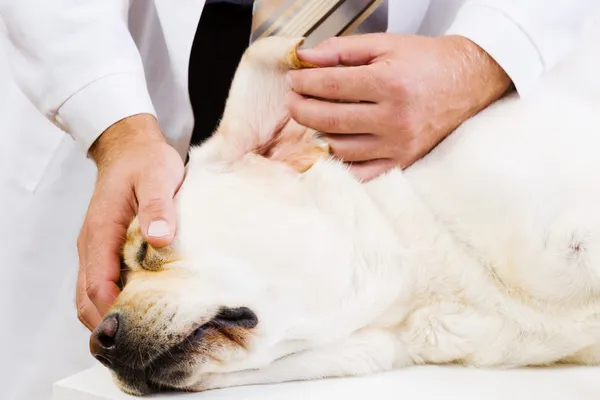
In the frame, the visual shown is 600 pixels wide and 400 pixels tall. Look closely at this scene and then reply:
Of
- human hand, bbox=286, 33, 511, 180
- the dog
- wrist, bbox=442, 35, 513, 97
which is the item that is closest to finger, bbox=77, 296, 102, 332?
the dog

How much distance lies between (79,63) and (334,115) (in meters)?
0.52

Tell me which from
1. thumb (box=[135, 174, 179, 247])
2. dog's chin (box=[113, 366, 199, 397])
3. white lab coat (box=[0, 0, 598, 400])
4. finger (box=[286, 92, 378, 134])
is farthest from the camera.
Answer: white lab coat (box=[0, 0, 598, 400])

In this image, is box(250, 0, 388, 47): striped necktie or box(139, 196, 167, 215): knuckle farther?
box(250, 0, 388, 47): striped necktie

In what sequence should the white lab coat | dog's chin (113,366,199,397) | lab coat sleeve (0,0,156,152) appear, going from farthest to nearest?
lab coat sleeve (0,0,156,152) → the white lab coat → dog's chin (113,366,199,397)

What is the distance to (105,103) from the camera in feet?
4.15

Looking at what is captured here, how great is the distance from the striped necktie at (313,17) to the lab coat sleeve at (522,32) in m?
0.17

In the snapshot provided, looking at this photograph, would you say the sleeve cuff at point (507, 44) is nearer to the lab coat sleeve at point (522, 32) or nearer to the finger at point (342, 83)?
the lab coat sleeve at point (522, 32)

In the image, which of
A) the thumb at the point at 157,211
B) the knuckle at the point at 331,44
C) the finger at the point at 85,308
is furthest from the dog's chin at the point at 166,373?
the knuckle at the point at 331,44

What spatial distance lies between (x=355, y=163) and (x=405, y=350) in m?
0.30

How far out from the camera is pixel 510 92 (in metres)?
1.16

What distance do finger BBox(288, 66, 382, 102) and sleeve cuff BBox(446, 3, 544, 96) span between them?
198 mm

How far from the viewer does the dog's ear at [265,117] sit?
1090 mm

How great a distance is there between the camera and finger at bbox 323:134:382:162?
1.08 metres

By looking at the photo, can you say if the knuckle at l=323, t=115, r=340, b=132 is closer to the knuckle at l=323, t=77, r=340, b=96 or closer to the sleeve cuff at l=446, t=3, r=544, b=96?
the knuckle at l=323, t=77, r=340, b=96
